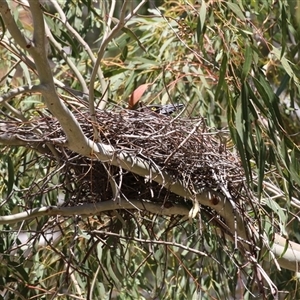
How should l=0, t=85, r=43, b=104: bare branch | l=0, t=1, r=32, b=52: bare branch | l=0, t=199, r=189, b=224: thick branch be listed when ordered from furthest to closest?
l=0, t=199, r=189, b=224: thick branch → l=0, t=85, r=43, b=104: bare branch → l=0, t=1, r=32, b=52: bare branch

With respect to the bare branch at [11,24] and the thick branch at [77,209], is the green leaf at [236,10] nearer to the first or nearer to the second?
the thick branch at [77,209]

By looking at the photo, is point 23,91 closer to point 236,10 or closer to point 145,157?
point 145,157

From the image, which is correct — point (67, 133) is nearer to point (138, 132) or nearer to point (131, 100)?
point (138, 132)

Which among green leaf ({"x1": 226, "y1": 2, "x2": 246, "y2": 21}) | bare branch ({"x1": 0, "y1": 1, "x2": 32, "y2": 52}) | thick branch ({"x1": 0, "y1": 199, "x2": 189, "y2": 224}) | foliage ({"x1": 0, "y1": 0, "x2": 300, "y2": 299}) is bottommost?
foliage ({"x1": 0, "y1": 0, "x2": 300, "y2": 299})

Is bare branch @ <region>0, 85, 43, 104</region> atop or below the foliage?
atop

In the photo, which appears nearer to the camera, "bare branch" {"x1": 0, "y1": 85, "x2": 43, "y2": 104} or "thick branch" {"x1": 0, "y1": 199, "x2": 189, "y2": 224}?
"bare branch" {"x1": 0, "y1": 85, "x2": 43, "y2": 104}

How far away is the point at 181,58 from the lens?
390 cm

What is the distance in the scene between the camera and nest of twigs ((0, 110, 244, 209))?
2424 mm

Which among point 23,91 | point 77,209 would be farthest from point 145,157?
point 23,91

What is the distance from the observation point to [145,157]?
2.39 m

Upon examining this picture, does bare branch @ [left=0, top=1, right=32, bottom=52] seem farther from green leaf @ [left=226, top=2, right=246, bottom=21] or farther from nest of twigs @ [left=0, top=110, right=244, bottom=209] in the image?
green leaf @ [left=226, top=2, right=246, bottom=21]

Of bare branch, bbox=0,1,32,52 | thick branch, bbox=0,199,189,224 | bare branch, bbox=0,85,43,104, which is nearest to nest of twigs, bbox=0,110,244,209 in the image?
thick branch, bbox=0,199,189,224

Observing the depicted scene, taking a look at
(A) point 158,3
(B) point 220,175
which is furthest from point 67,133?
(A) point 158,3

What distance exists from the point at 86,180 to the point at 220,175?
0.39 metres
